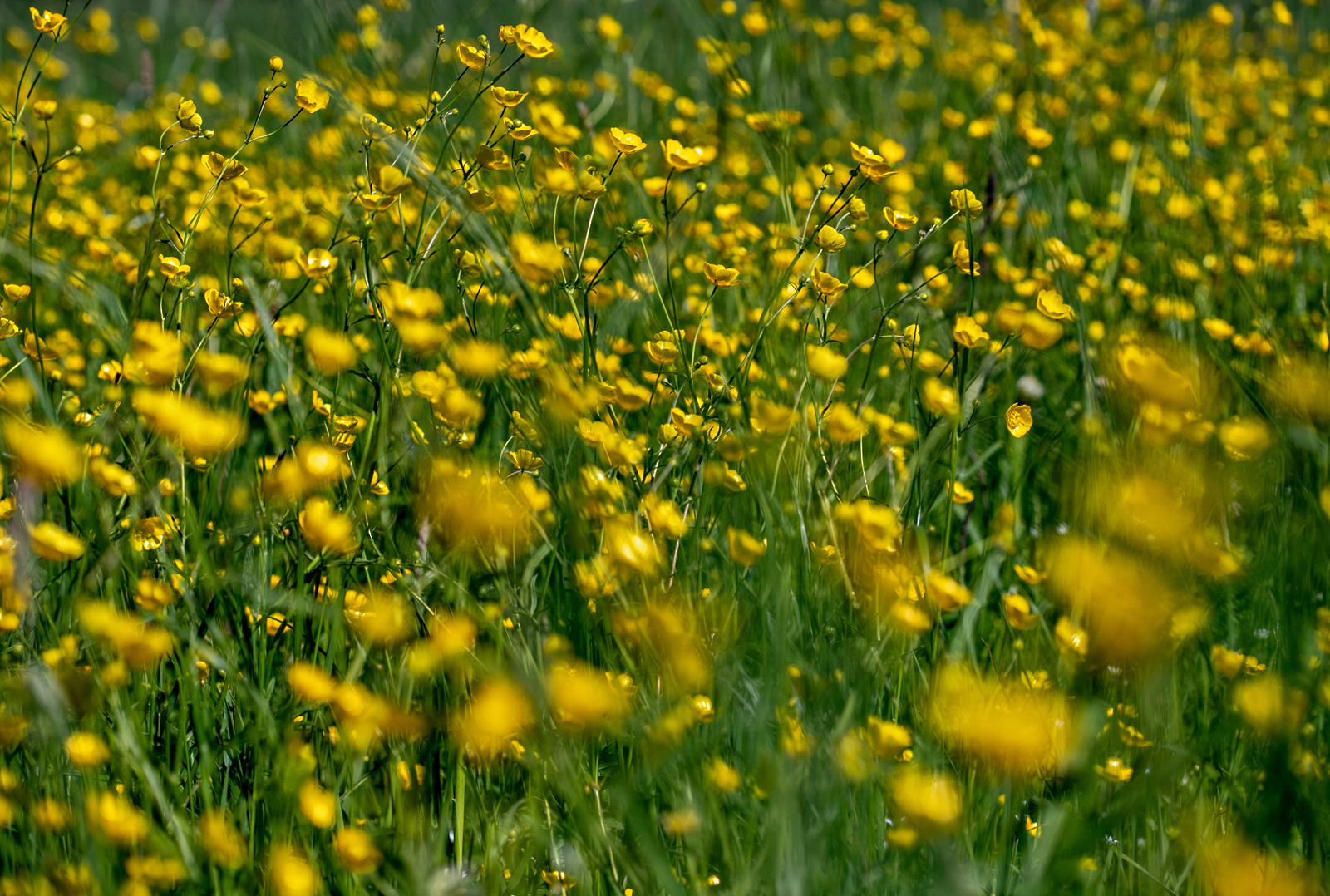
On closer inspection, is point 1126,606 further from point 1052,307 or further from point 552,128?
point 552,128

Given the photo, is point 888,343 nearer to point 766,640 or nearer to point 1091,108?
point 766,640

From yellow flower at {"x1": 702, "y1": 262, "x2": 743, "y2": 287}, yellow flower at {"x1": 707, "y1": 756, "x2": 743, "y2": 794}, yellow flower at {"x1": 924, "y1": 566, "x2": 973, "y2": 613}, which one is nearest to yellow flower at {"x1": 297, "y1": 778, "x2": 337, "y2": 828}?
yellow flower at {"x1": 707, "y1": 756, "x2": 743, "y2": 794}

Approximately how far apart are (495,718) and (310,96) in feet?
2.98

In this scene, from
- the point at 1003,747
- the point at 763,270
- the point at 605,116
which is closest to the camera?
the point at 1003,747

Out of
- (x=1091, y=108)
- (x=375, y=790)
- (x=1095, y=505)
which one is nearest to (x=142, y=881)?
(x=375, y=790)

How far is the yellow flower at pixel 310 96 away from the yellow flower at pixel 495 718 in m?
0.82

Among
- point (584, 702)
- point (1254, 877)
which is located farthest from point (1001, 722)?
point (584, 702)

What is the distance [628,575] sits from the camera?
1110 millimetres

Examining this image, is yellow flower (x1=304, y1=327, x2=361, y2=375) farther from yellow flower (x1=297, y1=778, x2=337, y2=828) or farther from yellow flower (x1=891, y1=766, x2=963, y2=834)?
yellow flower (x1=891, y1=766, x2=963, y2=834)

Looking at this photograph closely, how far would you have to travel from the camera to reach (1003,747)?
2.76 feet

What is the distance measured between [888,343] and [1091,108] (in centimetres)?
192

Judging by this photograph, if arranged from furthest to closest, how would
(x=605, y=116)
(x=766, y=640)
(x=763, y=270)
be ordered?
(x=605, y=116) → (x=763, y=270) → (x=766, y=640)

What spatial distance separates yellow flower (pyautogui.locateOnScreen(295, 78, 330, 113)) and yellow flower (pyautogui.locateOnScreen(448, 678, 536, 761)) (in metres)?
0.82

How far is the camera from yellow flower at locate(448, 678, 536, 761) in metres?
0.92
